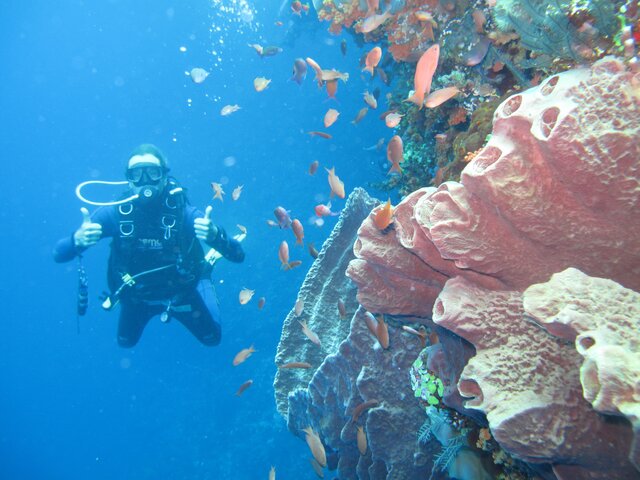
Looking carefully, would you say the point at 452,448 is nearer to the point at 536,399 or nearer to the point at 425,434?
the point at 425,434

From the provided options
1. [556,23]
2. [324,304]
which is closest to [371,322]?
[324,304]

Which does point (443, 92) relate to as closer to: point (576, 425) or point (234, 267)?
point (576, 425)

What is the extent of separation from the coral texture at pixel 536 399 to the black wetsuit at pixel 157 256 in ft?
19.9

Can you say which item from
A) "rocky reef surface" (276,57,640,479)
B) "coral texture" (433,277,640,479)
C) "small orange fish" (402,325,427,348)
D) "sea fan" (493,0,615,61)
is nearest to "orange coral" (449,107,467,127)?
"sea fan" (493,0,615,61)

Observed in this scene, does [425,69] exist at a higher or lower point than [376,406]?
higher

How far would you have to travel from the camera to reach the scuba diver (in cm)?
759

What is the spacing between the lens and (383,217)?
106 inches

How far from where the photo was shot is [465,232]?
207cm

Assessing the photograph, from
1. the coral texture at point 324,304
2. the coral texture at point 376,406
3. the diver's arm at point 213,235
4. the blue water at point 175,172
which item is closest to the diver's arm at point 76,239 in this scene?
the diver's arm at point 213,235

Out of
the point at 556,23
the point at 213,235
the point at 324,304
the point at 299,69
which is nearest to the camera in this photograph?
the point at 556,23

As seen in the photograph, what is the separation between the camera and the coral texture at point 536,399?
63.8 inches

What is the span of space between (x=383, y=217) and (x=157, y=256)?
7071 millimetres

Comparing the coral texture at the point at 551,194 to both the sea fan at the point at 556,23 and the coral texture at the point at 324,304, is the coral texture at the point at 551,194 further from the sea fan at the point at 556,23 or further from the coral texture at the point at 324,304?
the coral texture at the point at 324,304

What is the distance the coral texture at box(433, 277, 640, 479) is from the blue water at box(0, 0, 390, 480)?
10.00 meters
